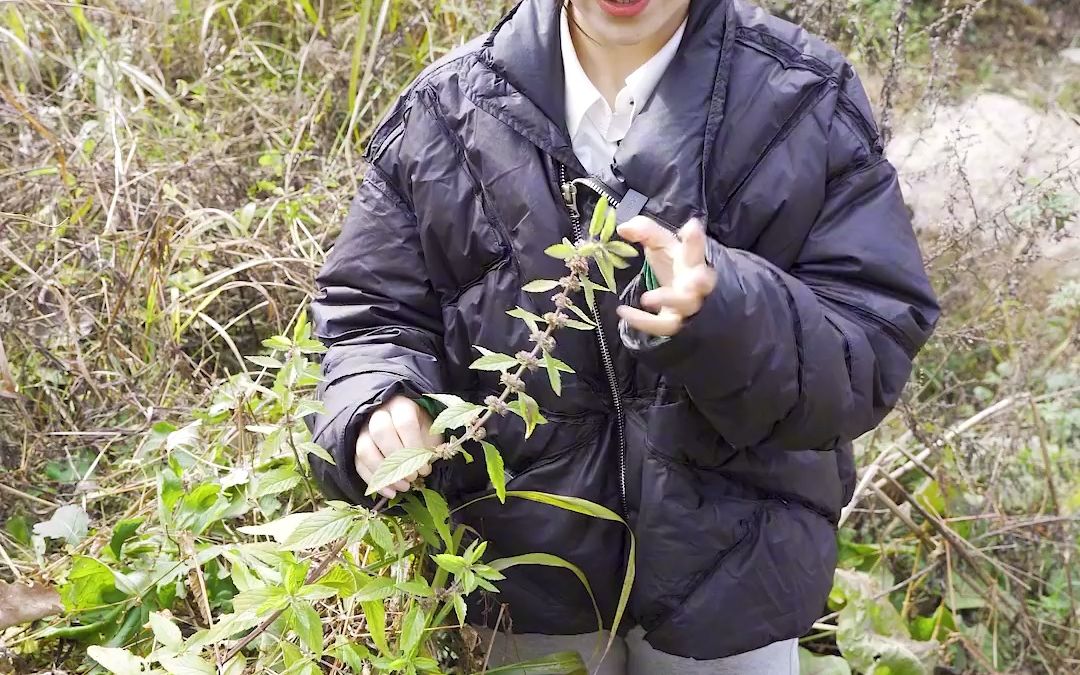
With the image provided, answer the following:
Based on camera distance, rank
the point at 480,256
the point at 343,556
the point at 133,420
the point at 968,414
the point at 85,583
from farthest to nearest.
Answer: the point at 968,414 → the point at 133,420 → the point at 85,583 → the point at 480,256 → the point at 343,556

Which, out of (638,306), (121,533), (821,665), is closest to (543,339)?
(638,306)

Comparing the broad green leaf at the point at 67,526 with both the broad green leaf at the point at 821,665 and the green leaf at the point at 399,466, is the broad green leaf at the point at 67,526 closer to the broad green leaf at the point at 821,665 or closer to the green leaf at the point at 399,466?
the green leaf at the point at 399,466

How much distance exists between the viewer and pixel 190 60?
3232mm

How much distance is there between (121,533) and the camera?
71.1 inches

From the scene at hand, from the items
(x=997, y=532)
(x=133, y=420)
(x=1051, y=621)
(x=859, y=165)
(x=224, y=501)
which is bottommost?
(x=1051, y=621)

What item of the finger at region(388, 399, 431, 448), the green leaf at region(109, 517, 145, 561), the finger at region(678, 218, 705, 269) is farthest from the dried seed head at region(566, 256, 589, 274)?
the green leaf at region(109, 517, 145, 561)

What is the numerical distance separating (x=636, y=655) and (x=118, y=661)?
2.89ft

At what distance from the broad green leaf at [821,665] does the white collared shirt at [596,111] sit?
1.30 m

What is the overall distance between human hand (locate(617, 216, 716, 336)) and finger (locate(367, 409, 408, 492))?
0.43 metres

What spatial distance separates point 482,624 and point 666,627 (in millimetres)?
334

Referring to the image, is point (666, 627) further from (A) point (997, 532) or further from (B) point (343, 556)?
(A) point (997, 532)

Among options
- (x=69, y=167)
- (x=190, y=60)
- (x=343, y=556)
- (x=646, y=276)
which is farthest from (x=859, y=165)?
(x=190, y=60)

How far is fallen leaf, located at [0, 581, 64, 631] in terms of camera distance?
1.68m

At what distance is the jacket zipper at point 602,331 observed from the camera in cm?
147
